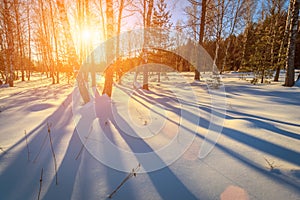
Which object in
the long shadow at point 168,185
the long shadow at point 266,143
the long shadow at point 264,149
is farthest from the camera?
the long shadow at point 266,143

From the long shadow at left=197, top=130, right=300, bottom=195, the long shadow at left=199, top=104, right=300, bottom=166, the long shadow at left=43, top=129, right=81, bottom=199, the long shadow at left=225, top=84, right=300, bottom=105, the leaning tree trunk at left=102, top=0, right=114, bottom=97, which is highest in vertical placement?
the leaning tree trunk at left=102, top=0, right=114, bottom=97

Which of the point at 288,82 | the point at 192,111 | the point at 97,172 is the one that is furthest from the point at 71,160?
the point at 288,82

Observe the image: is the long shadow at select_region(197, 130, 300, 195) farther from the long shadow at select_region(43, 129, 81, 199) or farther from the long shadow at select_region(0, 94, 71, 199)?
the long shadow at select_region(0, 94, 71, 199)

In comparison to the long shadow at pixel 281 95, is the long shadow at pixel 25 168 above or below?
below

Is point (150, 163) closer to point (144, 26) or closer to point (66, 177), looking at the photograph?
point (66, 177)

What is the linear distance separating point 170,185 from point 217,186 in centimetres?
49

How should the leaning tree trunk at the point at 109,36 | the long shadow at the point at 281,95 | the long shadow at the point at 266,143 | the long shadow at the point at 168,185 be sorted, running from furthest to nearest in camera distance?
the leaning tree trunk at the point at 109,36, the long shadow at the point at 281,95, the long shadow at the point at 266,143, the long shadow at the point at 168,185

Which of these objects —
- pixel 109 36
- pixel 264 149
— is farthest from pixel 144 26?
pixel 264 149

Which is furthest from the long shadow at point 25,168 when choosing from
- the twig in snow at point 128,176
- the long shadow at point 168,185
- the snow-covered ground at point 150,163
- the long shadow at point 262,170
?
the long shadow at point 262,170

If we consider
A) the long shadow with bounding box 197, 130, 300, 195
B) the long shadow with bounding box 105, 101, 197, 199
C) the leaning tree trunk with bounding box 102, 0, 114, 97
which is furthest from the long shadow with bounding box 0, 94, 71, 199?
the leaning tree trunk with bounding box 102, 0, 114, 97

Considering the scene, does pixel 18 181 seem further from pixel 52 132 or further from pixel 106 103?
pixel 106 103

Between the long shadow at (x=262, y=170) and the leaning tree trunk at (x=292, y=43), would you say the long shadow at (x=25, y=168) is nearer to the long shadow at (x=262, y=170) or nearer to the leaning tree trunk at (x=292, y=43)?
the long shadow at (x=262, y=170)

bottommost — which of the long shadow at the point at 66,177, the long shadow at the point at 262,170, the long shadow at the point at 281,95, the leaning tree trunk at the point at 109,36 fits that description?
the long shadow at the point at 66,177

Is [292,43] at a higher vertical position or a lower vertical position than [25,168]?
higher
